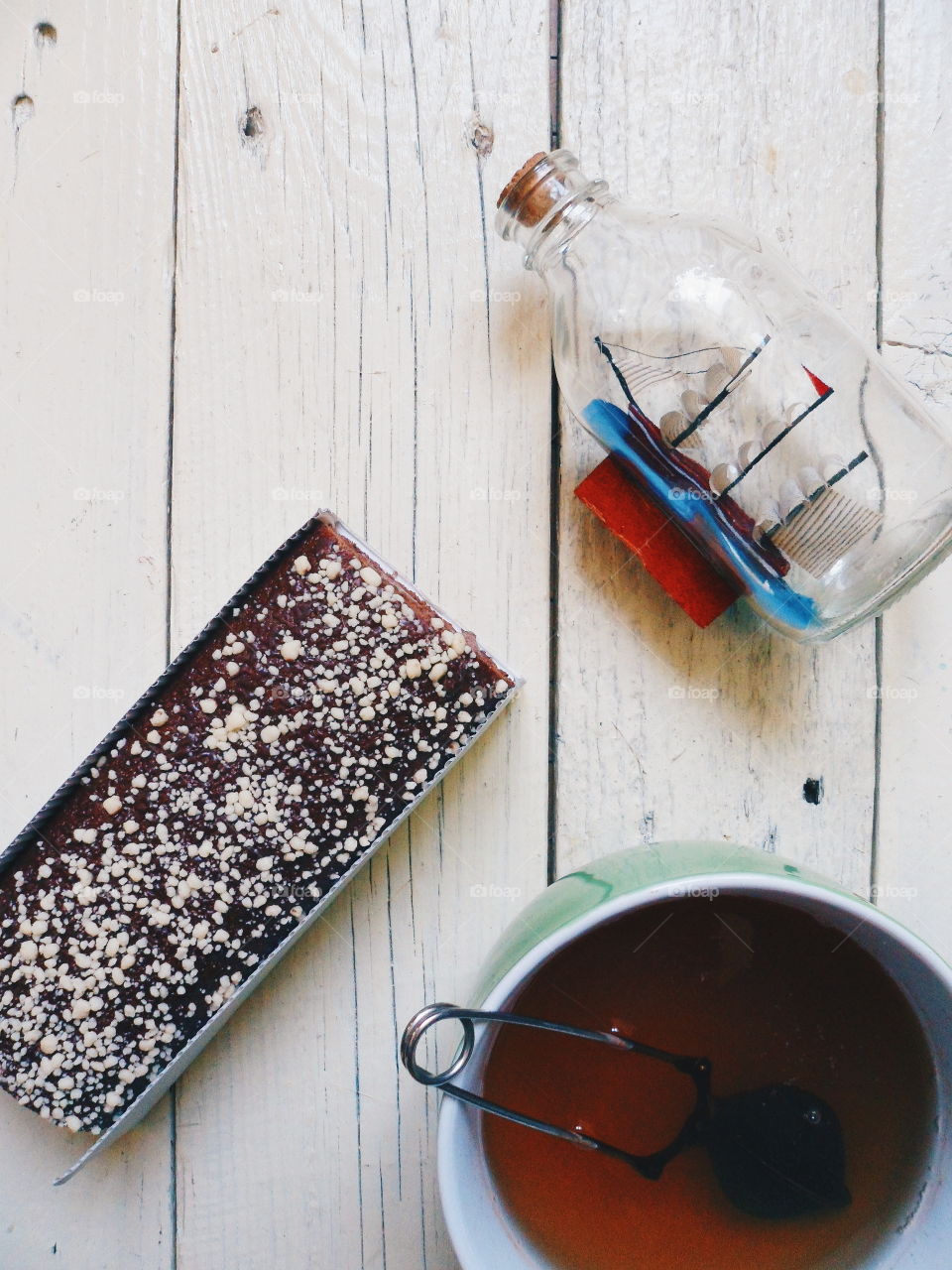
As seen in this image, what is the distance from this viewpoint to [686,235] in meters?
0.79

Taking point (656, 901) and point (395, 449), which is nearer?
point (656, 901)

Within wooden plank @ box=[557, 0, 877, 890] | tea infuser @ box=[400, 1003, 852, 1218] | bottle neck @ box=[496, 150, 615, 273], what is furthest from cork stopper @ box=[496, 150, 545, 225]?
tea infuser @ box=[400, 1003, 852, 1218]

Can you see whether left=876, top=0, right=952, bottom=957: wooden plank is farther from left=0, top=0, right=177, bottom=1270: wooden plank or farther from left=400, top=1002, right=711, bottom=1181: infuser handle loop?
left=0, top=0, right=177, bottom=1270: wooden plank

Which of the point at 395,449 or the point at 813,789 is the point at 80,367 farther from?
the point at 813,789

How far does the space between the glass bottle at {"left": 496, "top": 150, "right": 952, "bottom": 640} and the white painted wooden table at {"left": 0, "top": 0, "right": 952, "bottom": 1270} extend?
64 mm

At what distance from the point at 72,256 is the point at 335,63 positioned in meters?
0.28

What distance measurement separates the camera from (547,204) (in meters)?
0.75

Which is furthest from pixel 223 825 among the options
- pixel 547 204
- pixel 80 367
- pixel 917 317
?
pixel 917 317

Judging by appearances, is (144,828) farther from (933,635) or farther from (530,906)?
(933,635)

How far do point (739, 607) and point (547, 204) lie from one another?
1.17ft

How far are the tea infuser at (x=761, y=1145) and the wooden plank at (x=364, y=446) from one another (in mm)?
180

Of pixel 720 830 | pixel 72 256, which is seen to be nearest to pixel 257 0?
pixel 72 256

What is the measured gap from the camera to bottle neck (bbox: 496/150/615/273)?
746 mm

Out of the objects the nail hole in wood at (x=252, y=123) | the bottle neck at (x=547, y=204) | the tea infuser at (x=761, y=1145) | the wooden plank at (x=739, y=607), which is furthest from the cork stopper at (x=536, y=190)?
the tea infuser at (x=761, y=1145)
